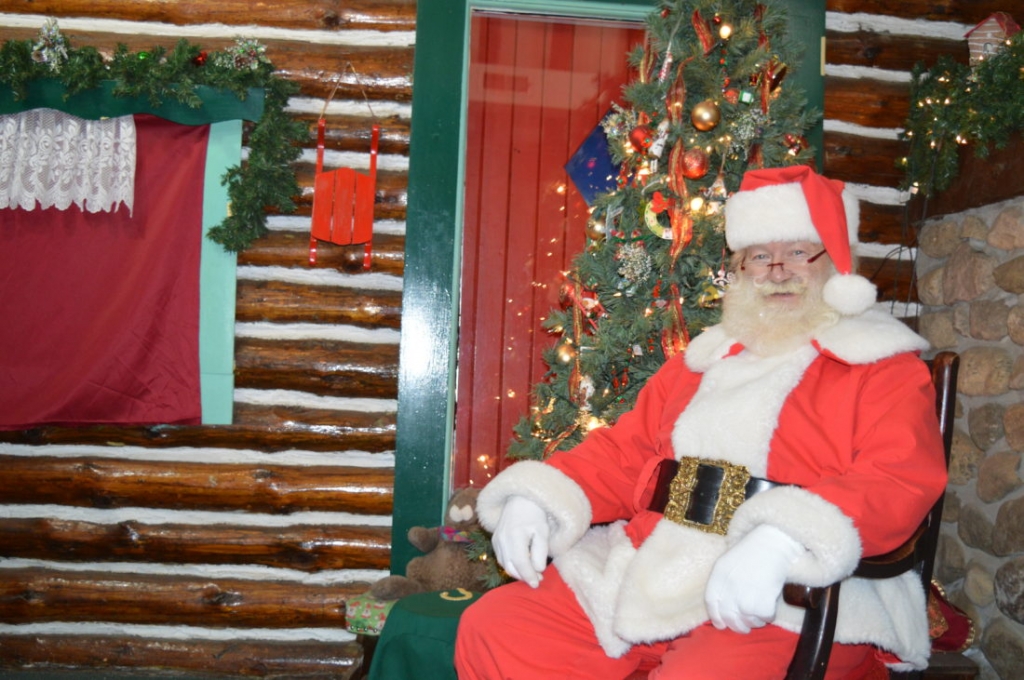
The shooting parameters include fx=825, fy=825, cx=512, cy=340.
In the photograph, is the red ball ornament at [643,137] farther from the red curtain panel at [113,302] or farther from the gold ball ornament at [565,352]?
the red curtain panel at [113,302]

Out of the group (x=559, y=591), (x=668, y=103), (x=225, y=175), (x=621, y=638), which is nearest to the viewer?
(x=621, y=638)

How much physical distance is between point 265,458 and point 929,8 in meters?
3.55

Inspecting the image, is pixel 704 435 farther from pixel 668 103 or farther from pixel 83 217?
pixel 83 217

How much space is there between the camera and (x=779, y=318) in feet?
6.81

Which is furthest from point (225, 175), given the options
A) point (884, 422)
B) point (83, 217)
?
point (884, 422)

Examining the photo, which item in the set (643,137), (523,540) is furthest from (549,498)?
(643,137)

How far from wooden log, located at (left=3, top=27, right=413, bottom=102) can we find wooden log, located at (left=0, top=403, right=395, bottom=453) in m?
1.40

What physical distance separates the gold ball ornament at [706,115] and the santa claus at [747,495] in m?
0.56

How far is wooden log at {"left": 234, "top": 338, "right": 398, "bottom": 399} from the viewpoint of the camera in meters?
3.56

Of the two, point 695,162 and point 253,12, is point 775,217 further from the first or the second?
point 253,12

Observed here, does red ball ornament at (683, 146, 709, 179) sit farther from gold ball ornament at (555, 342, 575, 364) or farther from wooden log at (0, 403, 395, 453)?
wooden log at (0, 403, 395, 453)

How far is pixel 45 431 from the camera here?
3545 millimetres

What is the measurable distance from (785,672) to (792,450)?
484 millimetres

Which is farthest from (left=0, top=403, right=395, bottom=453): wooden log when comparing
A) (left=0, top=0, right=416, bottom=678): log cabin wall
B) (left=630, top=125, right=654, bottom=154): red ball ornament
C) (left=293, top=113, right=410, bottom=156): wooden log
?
(left=630, top=125, right=654, bottom=154): red ball ornament
